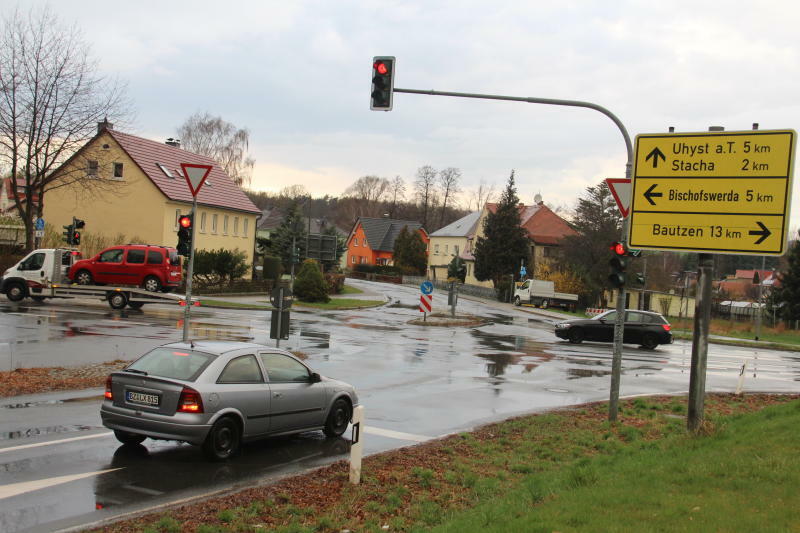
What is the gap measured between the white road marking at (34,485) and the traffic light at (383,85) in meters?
8.68

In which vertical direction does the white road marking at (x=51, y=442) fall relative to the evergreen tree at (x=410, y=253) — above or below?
below

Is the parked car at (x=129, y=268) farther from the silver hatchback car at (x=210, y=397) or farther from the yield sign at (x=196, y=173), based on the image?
the silver hatchback car at (x=210, y=397)

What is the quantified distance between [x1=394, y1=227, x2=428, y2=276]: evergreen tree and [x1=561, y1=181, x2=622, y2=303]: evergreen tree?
128ft

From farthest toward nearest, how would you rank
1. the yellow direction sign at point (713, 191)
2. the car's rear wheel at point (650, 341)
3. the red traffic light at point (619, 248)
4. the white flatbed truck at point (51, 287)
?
1. the white flatbed truck at point (51, 287)
2. the car's rear wheel at point (650, 341)
3. the red traffic light at point (619, 248)
4. the yellow direction sign at point (713, 191)

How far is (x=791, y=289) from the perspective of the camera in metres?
57.9

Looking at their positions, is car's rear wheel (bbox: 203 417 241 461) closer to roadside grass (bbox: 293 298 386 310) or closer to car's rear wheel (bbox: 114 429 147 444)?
car's rear wheel (bbox: 114 429 147 444)

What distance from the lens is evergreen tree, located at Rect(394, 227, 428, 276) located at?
339 feet

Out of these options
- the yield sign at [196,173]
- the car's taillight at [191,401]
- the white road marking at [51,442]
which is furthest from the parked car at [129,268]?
the car's taillight at [191,401]

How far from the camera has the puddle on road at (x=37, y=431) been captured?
377 inches

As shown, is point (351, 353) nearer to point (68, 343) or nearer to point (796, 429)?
point (68, 343)

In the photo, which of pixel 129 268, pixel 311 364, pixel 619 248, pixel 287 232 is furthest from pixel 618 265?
pixel 287 232

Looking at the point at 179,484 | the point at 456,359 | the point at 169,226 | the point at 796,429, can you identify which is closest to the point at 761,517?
the point at 796,429

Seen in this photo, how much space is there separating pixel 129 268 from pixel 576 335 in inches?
740

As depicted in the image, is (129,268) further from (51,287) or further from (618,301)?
(618,301)
